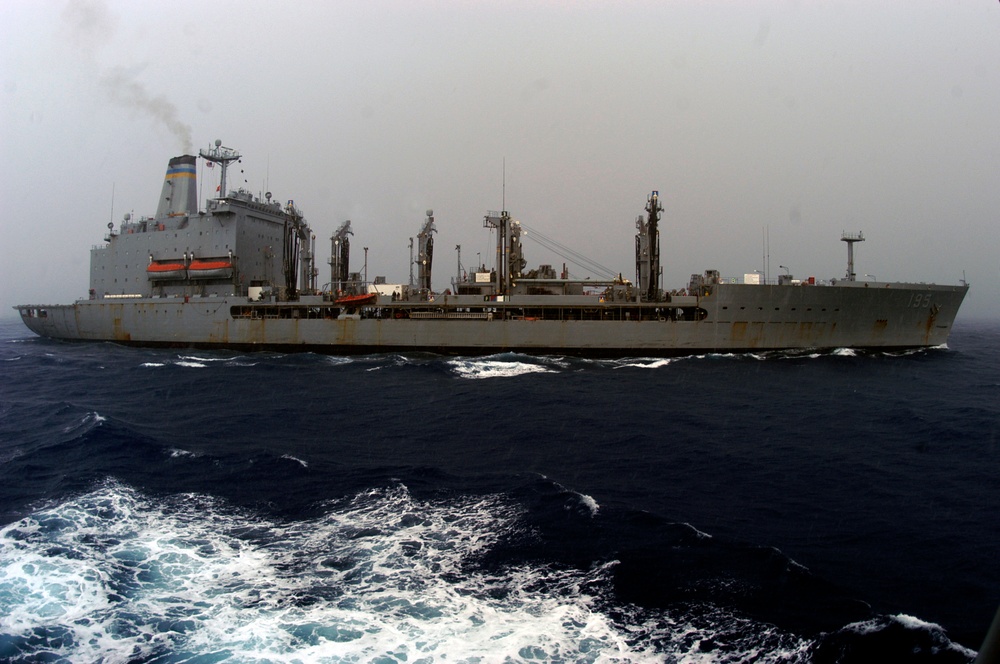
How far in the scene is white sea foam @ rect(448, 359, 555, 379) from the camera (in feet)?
92.0

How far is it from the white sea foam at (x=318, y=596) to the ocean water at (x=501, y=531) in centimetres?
4

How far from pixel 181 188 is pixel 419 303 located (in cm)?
2232

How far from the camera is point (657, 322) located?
3284 centimetres

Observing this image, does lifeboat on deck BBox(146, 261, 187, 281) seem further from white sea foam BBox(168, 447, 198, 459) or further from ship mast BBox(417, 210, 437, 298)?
white sea foam BBox(168, 447, 198, 459)

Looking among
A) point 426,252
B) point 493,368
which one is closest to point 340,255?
point 426,252

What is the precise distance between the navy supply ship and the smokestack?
9 cm

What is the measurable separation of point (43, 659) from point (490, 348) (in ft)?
92.7

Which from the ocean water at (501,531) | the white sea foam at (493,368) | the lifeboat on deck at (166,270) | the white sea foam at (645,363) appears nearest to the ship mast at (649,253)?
the white sea foam at (645,363)

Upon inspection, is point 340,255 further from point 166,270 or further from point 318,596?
point 318,596

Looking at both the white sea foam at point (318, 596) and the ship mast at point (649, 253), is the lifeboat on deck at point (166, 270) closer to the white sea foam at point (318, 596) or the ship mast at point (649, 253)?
the ship mast at point (649, 253)

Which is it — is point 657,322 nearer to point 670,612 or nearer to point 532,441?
point 532,441

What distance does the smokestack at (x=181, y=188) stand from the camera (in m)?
44.6

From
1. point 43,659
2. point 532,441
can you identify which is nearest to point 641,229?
point 532,441

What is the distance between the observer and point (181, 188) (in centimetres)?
4478
